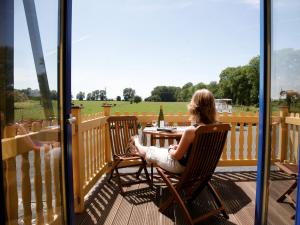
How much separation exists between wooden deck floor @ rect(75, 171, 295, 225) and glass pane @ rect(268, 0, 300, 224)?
16 cm

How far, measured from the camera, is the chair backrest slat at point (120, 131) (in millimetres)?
4121

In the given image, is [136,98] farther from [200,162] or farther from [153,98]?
[200,162]

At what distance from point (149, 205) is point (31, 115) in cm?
201

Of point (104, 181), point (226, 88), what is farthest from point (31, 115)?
point (226, 88)

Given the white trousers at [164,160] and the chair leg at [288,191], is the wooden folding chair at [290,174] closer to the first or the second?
the chair leg at [288,191]

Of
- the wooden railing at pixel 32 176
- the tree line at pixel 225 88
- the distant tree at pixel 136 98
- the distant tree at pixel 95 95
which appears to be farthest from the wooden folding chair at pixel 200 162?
the distant tree at pixel 136 98

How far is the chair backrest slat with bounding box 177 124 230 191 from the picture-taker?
2.53 m

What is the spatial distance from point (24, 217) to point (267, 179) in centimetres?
163

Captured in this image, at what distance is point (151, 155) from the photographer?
10.00 feet

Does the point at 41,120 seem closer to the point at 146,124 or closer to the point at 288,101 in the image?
the point at 288,101

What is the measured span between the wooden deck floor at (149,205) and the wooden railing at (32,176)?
3.04ft

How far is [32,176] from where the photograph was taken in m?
1.73

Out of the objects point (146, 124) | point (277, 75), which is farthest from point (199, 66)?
point (277, 75)

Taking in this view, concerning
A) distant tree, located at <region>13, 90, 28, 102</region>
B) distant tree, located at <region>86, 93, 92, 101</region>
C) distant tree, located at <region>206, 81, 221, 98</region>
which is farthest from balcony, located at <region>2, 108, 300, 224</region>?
distant tree, located at <region>206, 81, 221, 98</region>
